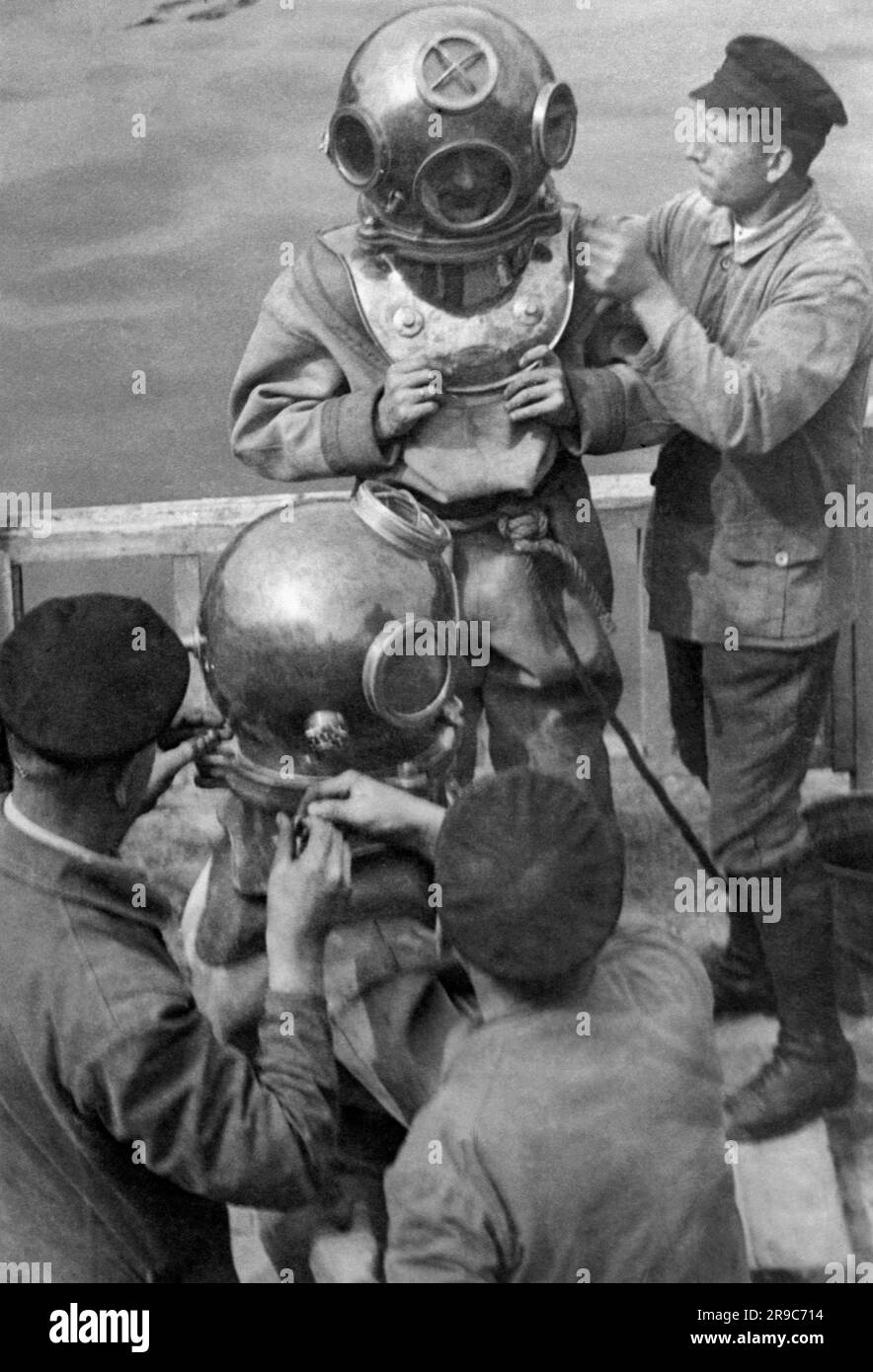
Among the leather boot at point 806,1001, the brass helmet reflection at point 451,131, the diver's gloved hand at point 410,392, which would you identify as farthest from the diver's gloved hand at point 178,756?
the leather boot at point 806,1001

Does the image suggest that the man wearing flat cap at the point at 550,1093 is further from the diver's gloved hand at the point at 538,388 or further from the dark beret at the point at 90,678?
the diver's gloved hand at the point at 538,388

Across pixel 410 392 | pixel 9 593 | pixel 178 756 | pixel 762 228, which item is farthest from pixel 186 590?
pixel 762 228

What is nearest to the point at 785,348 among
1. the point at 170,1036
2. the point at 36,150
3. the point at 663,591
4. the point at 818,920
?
the point at 663,591

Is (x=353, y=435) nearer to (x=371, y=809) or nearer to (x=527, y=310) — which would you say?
(x=527, y=310)

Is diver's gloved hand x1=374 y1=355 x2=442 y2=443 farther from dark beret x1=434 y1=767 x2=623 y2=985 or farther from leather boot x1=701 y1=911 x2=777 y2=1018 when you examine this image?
leather boot x1=701 y1=911 x2=777 y2=1018

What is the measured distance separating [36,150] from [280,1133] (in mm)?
1349

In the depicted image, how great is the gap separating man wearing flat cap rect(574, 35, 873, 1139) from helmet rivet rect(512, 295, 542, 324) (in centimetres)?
8

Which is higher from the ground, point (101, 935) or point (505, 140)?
point (505, 140)

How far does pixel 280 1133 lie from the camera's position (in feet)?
6.49

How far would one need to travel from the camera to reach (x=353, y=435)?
8.15 feet

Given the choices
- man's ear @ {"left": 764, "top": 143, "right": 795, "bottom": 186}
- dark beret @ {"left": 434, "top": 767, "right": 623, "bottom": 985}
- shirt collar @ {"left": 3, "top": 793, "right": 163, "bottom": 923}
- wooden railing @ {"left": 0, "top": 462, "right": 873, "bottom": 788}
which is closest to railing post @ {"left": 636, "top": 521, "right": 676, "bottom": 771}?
wooden railing @ {"left": 0, "top": 462, "right": 873, "bottom": 788}

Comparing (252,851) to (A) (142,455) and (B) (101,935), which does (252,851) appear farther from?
(A) (142,455)

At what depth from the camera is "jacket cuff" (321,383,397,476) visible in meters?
2.48

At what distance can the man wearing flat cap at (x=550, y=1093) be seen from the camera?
189 cm
